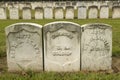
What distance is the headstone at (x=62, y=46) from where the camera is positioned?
6121 millimetres

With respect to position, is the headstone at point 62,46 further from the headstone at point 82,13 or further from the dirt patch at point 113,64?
the headstone at point 82,13

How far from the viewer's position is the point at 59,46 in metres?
6.29

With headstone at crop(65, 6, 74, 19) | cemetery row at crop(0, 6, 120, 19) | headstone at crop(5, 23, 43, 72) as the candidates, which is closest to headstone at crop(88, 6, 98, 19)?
cemetery row at crop(0, 6, 120, 19)

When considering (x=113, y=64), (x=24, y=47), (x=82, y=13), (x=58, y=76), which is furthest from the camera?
(x=82, y=13)

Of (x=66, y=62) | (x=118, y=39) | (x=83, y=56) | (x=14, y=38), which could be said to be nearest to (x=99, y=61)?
(x=83, y=56)

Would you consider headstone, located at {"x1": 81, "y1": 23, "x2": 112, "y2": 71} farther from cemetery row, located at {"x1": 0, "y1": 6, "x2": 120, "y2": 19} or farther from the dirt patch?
cemetery row, located at {"x1": 0, "y1": 6, "x2": 120, "y2": 19}

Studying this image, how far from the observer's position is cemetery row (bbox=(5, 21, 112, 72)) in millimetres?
6141

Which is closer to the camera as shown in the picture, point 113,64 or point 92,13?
point 113,64

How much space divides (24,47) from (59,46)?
0.88m

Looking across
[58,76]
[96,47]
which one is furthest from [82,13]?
[58,76]

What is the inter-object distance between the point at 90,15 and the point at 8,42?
12026mm

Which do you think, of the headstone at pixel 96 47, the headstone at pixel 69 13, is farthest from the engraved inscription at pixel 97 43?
the headstone at pixel 69 13

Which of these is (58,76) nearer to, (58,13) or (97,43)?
(97,43)

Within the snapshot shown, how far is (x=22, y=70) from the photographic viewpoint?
6355mm
